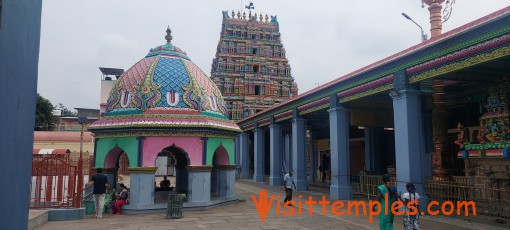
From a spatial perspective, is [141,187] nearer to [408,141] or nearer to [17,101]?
[408,141]

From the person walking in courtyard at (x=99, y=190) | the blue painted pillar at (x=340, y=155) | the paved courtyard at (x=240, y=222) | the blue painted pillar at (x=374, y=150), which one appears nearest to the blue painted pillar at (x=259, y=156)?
the blue painted pillar at (x=374, y=150)

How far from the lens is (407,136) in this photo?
11500 millimetres

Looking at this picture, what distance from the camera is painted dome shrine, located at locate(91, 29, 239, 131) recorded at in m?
12.9

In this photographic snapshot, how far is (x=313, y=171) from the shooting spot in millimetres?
26250

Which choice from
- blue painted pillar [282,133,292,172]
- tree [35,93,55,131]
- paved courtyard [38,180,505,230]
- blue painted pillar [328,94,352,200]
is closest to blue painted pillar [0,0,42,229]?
paved courtyard [38,180,505,230]

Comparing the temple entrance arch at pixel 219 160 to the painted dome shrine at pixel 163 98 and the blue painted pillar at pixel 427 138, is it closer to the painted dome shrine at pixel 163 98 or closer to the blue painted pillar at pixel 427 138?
the painted dome shrine at pixel 163 98

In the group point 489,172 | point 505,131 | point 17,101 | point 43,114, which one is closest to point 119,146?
point 17,101

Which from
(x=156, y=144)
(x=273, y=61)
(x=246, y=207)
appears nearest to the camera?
(x=156, y=144)

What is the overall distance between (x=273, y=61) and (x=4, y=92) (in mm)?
39206

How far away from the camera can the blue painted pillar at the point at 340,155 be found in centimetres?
1522

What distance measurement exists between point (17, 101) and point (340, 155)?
567 inches

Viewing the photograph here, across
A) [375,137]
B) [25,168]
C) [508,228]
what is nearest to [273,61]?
[375,137]

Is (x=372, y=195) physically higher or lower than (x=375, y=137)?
lower

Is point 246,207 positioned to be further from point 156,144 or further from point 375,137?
point 375,137
